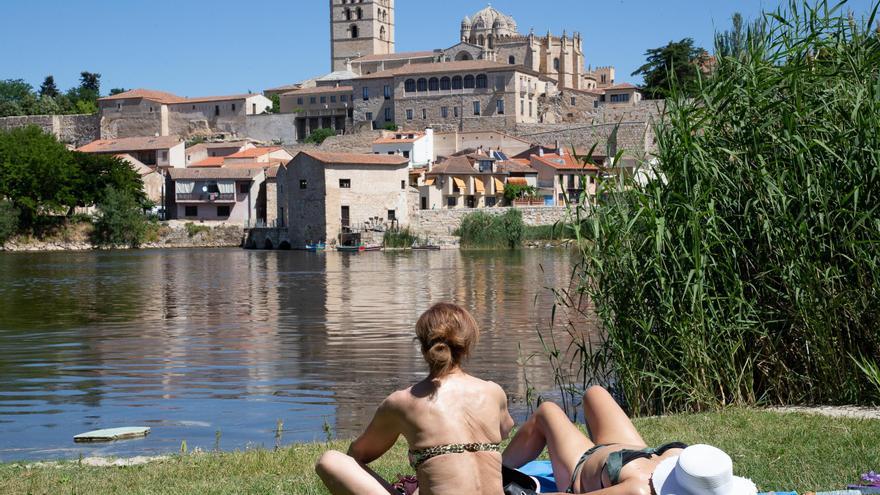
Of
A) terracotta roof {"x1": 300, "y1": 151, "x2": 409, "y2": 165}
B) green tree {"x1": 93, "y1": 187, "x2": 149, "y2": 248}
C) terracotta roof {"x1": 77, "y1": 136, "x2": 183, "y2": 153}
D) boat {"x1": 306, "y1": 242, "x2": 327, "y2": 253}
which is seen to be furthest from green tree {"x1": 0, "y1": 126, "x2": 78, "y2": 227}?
terracotta roof {"x1": 77, "y1": 136, "x2": 183, "y2": 153}

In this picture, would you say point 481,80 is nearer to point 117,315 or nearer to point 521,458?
point 117,315

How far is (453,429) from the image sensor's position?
3777mm

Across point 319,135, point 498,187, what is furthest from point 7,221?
point 319,135

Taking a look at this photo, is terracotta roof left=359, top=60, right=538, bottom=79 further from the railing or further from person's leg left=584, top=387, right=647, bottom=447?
person's leg left=584, top=387, right=647, bottom=447

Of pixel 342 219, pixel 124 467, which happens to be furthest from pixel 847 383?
pixel 342 219

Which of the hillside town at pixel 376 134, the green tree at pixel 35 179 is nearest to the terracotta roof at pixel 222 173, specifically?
the hillside town at pixel 376 134

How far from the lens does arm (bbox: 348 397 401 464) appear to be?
12.8 ft

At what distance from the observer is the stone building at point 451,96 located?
74250 millimetres

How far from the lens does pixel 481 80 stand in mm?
75062

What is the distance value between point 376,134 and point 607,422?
6970 centimetres

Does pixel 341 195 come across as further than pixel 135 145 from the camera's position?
No

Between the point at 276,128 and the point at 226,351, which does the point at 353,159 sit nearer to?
the point at 276,128

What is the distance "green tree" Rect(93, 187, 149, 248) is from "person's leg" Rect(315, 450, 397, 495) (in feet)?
174

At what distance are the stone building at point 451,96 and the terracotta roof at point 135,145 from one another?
14.5m
